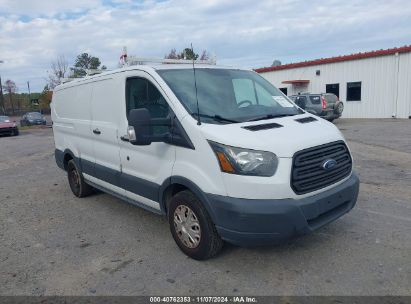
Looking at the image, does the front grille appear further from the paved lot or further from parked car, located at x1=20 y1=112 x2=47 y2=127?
parked car, located at x1=20 y1=112 x2=47 y2=127

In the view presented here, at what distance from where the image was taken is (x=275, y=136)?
358cm

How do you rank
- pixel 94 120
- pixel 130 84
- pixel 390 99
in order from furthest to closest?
pixel 390 99
pixel 94 120
pixel 130 84

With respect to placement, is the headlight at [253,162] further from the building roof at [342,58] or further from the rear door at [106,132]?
the building roof at [342,58]

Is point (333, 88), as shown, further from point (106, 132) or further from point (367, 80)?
point (106, 132)

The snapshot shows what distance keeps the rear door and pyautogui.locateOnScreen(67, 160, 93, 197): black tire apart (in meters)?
0.88

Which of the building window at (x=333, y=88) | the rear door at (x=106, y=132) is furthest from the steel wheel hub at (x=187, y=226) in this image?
the building window at (x=333, y=88)

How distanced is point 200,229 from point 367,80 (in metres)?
22.5

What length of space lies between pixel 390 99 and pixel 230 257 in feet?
71.2

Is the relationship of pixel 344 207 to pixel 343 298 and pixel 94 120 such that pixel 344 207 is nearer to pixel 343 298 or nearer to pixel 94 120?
pixel 343 298

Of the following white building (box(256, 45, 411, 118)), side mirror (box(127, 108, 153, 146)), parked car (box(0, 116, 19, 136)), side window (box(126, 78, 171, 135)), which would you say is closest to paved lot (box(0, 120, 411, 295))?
side mirror (box(127, 108, 153, 146))

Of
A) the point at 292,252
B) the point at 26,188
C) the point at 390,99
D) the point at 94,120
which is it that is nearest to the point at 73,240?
the point at 94,120

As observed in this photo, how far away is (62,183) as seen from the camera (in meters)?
8.20

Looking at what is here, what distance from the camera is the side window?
4168 mm

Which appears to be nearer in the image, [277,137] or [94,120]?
[277,137]
